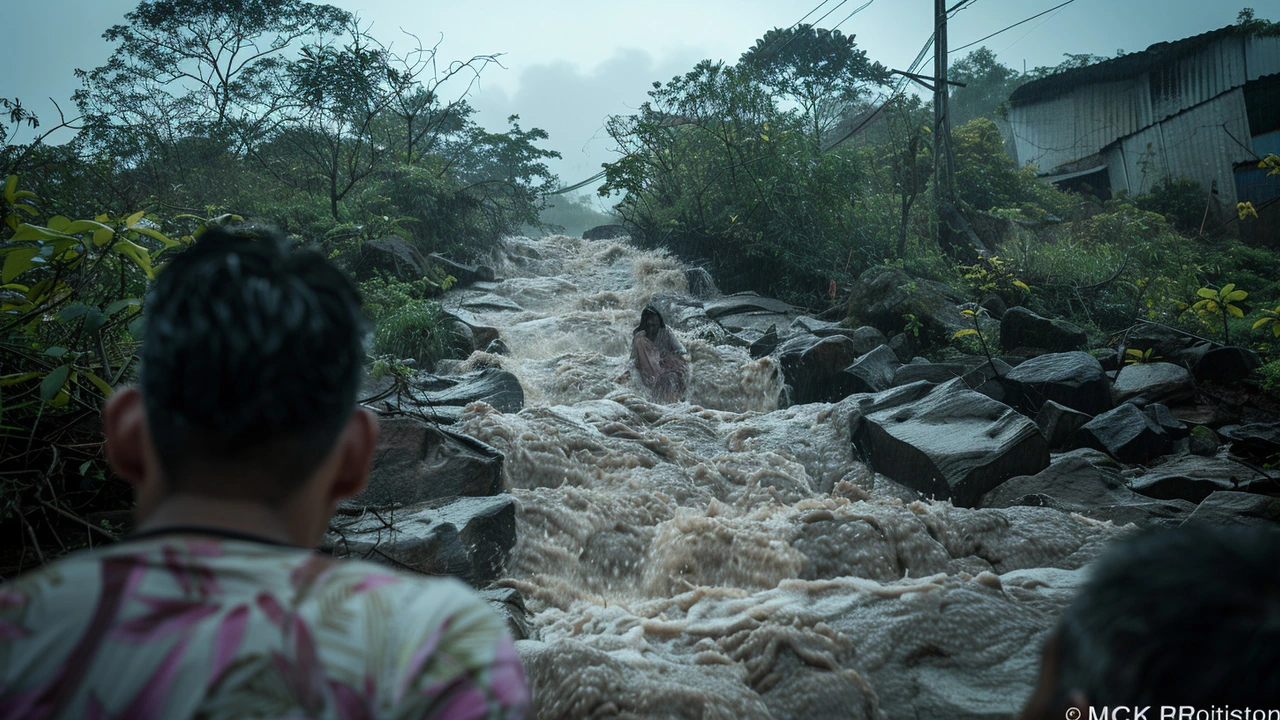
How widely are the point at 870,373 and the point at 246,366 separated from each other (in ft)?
29.1

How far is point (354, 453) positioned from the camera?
0.88m

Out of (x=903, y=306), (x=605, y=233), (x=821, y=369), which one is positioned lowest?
(x=821, y=369)

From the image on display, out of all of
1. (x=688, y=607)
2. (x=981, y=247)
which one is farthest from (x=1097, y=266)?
(x=688, y=607)

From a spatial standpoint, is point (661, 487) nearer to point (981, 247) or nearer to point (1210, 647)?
point (1210, 647)

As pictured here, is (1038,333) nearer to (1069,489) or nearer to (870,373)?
(870,373)

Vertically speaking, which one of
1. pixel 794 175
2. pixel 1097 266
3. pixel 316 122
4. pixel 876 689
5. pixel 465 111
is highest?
pixel 465 111

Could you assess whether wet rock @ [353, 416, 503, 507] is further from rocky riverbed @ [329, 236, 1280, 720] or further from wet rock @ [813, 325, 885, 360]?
wet rock @ [813, 325, 885, 360]

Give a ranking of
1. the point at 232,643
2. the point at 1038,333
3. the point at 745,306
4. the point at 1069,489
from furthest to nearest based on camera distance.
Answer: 1. the point at 745,306
2. the point at 1038,333
3. the point at 1069,489
4. the point at 232,643

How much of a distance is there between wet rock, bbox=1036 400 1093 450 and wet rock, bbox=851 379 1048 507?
0.67 m

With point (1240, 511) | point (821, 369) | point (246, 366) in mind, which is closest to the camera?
point (246, 366)

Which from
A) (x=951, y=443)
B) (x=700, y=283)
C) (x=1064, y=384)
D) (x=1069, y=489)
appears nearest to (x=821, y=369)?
(x=1064, y=384)

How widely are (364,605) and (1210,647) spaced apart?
0.76 metres

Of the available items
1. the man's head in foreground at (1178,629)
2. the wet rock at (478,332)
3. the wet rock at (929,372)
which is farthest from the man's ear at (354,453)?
the wet rock at (478,332)

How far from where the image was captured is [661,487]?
6.51m
